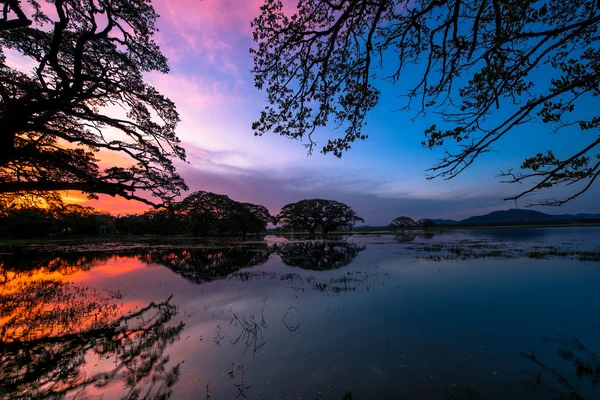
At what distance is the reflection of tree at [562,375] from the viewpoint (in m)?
4.82

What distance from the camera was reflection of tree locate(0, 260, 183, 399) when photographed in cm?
518

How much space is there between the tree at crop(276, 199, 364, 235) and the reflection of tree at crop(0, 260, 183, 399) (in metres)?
65.5

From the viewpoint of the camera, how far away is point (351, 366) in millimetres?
5785

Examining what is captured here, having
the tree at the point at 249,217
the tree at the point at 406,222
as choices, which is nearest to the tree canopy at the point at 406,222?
the tree at the point at 406,222

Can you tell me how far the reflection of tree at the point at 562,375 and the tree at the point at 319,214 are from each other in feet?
229

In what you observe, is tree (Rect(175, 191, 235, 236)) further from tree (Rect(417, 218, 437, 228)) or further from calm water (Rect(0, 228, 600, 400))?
tree (Rect(417, 218, 437, 228))

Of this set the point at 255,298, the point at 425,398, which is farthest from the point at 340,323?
the point at 255,298

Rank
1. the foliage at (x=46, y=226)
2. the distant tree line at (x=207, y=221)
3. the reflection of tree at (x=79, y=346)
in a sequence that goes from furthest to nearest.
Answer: the distant tree line at (x=207, y=221) < the foliage at (x=46, y=226) < the reflection of tree at (x=79, y=346)

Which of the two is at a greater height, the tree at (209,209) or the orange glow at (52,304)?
the tree at (209,209)

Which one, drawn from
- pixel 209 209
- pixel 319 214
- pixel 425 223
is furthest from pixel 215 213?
pixel 425 223

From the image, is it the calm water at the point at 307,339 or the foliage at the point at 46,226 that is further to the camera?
the foliage at the point at 46,226

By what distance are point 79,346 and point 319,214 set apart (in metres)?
71.0

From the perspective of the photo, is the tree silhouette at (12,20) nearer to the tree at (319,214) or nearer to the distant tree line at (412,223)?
the tree at (319,214)

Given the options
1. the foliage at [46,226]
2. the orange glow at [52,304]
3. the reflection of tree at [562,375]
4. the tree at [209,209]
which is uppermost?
the tree at [209,209]
